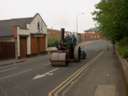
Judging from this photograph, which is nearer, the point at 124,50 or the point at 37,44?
the point at 124,50

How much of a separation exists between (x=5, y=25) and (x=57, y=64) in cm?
2877

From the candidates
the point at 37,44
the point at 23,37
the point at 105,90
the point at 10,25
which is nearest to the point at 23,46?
the point at 23,37

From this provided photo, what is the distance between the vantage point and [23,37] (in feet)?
168

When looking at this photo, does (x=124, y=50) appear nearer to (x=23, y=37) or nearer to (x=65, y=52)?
(x=65, y=52)

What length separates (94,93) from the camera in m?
13.1

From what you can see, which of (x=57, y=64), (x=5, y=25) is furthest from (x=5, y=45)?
(x=57, y=64)

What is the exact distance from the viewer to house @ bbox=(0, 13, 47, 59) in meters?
45.8

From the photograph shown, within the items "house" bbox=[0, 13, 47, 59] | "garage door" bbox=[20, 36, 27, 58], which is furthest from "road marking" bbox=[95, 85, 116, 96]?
"garage door" bbox=[20, 36, 27, 58]

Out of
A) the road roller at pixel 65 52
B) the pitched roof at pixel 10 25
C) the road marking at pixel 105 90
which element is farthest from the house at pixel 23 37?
the road marking at pixel 105 90

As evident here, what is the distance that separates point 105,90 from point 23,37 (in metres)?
38.6

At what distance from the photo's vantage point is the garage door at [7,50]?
43.5m

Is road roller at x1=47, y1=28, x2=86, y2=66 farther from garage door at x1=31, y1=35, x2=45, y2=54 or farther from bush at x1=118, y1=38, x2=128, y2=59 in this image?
garage door at x1=31, y1=35, x2=45, y2=54

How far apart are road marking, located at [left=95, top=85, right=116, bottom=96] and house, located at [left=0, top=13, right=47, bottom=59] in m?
29.9

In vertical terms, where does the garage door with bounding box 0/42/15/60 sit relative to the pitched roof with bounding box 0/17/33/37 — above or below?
below
